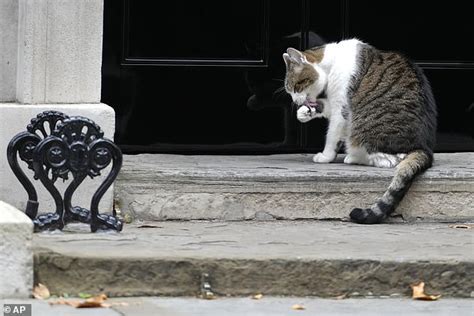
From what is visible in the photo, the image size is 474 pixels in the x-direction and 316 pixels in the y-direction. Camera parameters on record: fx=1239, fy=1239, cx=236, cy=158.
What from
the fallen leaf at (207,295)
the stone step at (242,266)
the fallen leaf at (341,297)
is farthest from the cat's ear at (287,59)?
the fallen leaf at (207,295)

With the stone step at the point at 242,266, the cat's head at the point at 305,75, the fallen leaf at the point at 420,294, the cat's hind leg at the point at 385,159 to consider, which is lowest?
the fallen leaf at the point at 420,294

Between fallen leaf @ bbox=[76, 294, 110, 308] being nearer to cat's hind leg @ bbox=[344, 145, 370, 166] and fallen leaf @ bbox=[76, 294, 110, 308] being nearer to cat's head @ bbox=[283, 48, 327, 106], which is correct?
cat's hind leg @ bbox=[344, 145, 370, 166]

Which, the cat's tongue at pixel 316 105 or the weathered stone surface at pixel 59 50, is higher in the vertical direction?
the weathered stone surface at pixel 59 50

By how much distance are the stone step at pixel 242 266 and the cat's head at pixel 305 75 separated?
1.86 meters

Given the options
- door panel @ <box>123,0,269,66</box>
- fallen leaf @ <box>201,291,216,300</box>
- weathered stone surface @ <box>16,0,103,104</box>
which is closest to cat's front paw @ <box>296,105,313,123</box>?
door panel @ <box>123,0,269,66</box>

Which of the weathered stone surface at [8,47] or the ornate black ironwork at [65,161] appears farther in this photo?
the weathered stone surface at [8,47]

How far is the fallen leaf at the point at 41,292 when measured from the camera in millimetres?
6453

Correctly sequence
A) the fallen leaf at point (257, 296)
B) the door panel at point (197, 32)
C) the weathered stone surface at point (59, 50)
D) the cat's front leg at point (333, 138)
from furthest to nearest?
1. the door panel at point (197, 32)
2. the cat's front leg at point (333, 138)
3. the weathered stone surface at point (59, 50)
4. the fallen leaf at point (257, 296)

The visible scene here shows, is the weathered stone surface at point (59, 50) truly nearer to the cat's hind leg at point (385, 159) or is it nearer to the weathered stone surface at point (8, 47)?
the weathered stone surface at point (8, 47)

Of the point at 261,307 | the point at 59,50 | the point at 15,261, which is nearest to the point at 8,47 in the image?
the point at 59,50

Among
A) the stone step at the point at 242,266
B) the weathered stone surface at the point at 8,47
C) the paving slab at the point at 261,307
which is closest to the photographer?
the paving slab at the point at 261,307

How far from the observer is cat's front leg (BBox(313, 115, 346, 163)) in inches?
344

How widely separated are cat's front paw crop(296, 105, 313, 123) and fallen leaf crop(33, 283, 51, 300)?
288 cm

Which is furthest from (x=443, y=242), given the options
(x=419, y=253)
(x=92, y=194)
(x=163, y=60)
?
(x=163, y=60)
